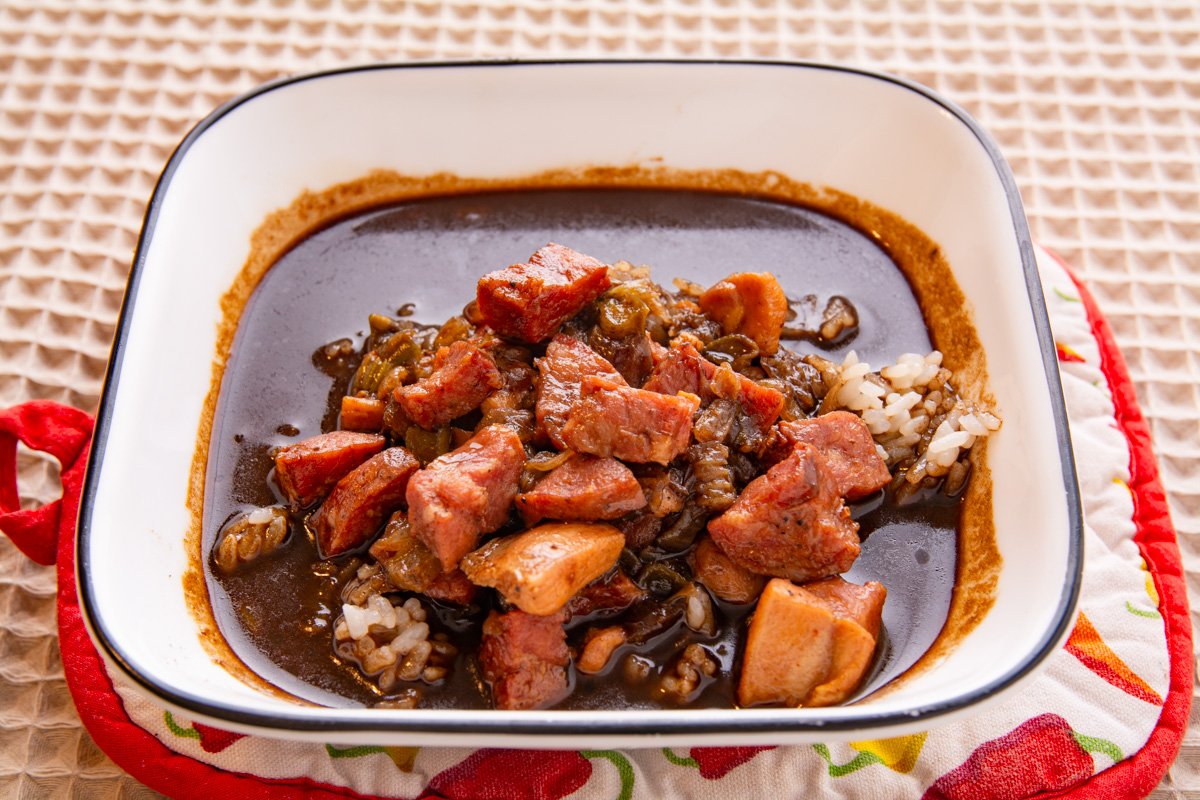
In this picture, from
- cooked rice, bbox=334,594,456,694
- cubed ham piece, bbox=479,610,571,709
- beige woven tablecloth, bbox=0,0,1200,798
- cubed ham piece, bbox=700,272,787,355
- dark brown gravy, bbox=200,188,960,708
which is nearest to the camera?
Result: cubed ham piece, bbox=479,610,571,709

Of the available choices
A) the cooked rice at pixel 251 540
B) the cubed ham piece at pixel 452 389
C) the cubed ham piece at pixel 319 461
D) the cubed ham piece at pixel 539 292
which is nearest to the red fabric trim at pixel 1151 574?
the cubed ham piece at pixel 539 292

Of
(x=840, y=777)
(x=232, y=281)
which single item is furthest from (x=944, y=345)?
(x=232, y=281)

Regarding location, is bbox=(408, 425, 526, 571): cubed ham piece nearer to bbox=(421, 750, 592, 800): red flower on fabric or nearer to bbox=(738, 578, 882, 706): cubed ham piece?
bbox=(421, 750, 592, 800): red flower on fabric

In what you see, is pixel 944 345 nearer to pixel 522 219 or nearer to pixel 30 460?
pixel 522 219

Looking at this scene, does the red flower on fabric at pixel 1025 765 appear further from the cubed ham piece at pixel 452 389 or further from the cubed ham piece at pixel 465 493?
the cubed ham piece at pixel 452 389

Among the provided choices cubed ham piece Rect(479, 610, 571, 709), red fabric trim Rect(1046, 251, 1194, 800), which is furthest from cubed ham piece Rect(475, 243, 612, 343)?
red fabric trim Rect(1046, 251, 1194, 800)

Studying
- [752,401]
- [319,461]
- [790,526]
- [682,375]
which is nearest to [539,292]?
[682,375]

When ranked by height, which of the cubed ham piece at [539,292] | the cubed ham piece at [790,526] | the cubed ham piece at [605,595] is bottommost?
the cubed ham piece at [605,595]
